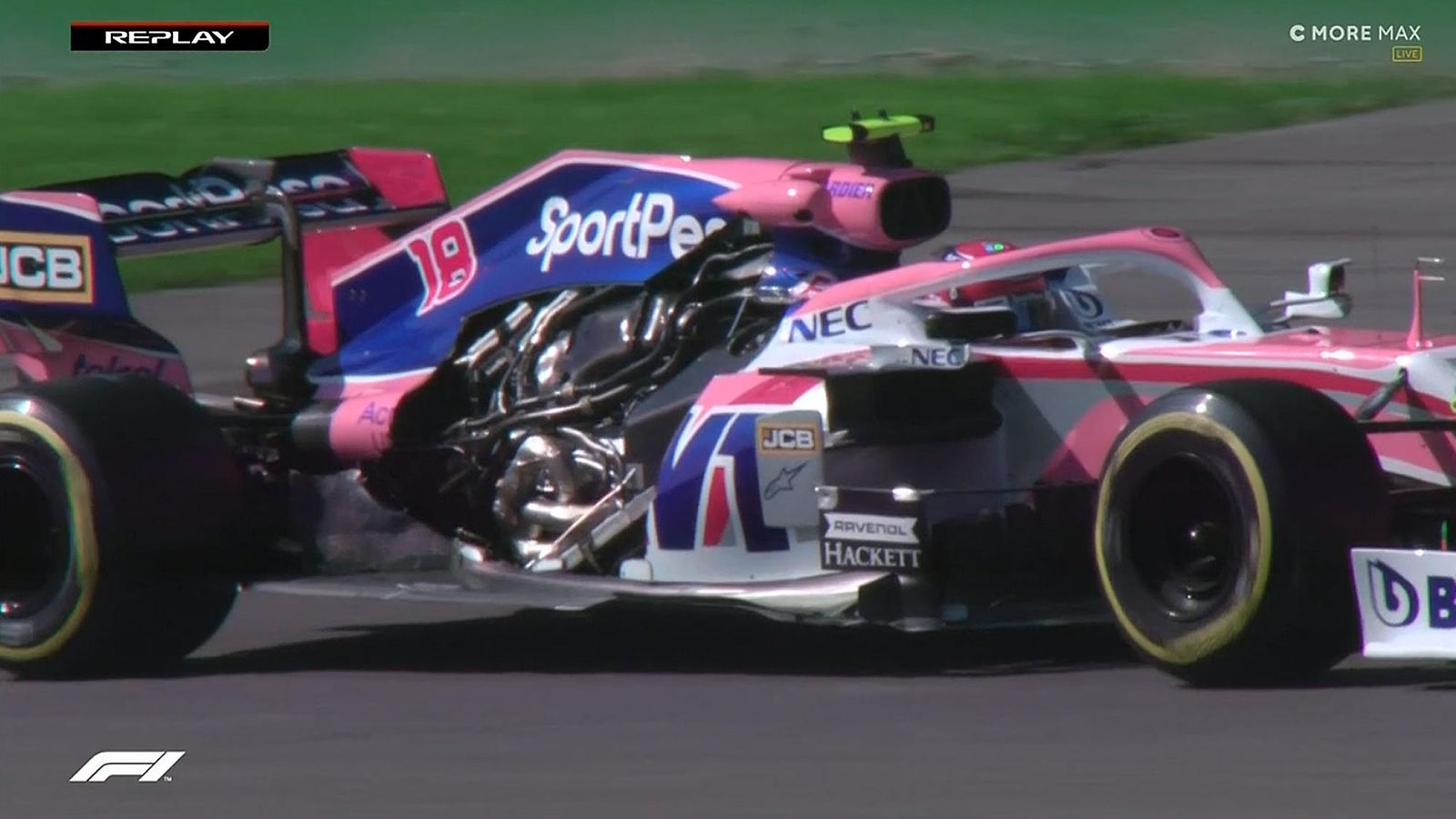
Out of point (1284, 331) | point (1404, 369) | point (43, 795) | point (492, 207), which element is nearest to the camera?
point (43, 795)

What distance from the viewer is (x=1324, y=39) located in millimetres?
29891

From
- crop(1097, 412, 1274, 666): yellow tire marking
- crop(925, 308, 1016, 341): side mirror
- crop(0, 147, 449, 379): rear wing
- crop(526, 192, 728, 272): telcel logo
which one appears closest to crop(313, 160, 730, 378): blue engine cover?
crop(526, 192, 728, 272): telcel logo

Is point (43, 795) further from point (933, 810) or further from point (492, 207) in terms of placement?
point (492, 207)

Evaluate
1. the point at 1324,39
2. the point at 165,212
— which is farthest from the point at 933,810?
the point at 1324,39

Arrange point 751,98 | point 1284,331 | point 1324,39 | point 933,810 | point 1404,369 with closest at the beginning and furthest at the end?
point 933,810 < point 1404,369 < point 1284,331 < point 751,98 < point 1324,39

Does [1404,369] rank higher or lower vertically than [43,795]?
higher

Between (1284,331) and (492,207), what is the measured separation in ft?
8.88

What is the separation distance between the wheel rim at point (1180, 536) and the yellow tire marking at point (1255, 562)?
8 centimetres

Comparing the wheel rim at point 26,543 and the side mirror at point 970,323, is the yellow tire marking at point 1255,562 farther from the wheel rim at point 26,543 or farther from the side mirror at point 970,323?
the wheel rim at point 26,543

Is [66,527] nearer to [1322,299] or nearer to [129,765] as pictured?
[129,765]

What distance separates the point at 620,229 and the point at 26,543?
2069 mm

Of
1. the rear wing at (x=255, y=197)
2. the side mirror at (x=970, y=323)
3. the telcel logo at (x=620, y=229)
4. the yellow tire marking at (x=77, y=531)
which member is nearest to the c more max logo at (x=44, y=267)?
the rear wing at (x=255, y=197)

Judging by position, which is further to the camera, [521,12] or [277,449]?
[521,12]

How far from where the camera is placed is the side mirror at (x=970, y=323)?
25.4 feet
